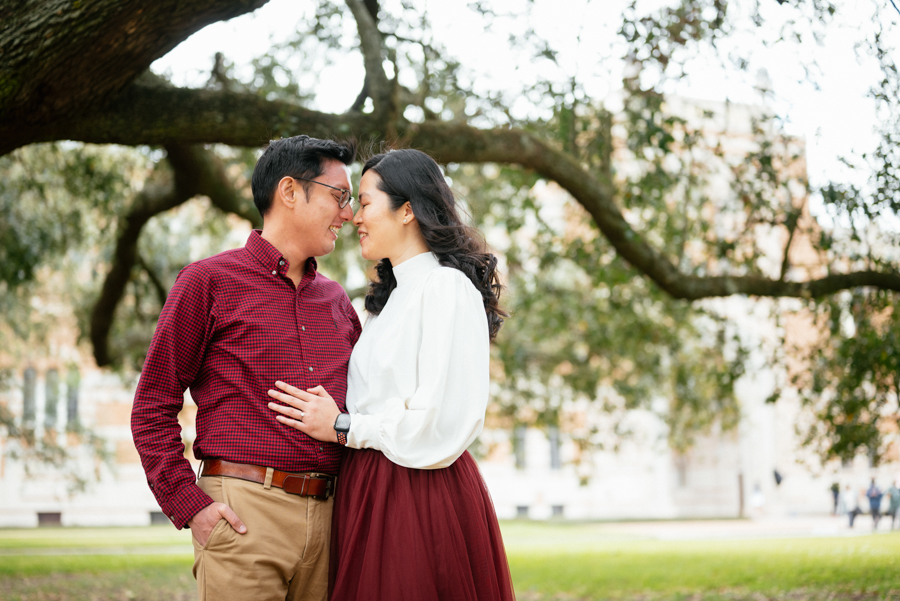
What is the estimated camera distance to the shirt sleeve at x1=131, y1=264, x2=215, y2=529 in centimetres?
254

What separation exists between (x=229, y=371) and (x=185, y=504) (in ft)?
1.49

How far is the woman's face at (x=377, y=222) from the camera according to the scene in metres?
2.93

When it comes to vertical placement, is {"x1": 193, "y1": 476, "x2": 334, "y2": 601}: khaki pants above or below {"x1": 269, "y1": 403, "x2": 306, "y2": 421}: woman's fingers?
below

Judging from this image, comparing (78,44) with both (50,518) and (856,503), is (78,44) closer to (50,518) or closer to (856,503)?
(856,503)

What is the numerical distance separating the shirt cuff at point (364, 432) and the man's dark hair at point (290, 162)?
2.91ft

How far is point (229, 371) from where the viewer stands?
107 inches

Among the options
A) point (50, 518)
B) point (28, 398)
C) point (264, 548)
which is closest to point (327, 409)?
point (264, 548)

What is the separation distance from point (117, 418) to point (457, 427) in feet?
86.8

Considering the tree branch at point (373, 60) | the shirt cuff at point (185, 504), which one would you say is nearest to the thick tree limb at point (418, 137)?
the tree branch at point (373, 60)

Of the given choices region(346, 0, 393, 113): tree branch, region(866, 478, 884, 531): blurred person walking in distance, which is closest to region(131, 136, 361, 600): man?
region(346, 0, 393, 113): tree branch

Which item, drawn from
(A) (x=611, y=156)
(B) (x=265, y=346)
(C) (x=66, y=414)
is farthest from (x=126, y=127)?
(C) (x=66, y=414)

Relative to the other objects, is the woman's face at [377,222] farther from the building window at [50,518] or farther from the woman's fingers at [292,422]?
the building window at [50,518]

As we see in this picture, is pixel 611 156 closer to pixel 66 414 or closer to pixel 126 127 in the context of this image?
pixel 126 127

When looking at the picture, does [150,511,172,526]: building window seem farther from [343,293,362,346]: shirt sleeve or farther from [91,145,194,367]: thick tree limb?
[343,293,362,346]: shirt sleeve
